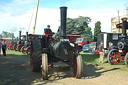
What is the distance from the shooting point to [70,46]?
489 centimetres

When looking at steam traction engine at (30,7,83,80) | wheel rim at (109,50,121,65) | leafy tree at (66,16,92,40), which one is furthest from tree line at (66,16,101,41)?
steam traction engine at (30,7,83,80)

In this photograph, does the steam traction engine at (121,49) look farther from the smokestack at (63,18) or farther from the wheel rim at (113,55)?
the smokestack at (63,18)

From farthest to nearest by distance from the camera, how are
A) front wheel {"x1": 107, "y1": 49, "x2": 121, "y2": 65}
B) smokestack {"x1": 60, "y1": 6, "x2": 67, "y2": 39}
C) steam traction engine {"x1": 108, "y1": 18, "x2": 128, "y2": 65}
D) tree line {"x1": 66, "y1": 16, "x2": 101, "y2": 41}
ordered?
tree line {"x1": 66, "y1": 16, "x2": 101, "y2": 41} < front wheel {"x1": 107, "y1": 49, "x2": 121, "y2": 65} < steam traction engine {"x1": 108, "y1": 18, "x2": 128, "y2": 65} < smokestack {"x1": 60, "y1": 6, "x2": 67, "y2": 39}

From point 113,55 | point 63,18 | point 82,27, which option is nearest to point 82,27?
point 82,27

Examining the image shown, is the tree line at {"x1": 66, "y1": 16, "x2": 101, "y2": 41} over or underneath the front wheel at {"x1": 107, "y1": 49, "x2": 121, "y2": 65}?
over

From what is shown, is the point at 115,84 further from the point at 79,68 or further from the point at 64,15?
the point at 64,15

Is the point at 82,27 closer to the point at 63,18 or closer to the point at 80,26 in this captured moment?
the point at 80,26

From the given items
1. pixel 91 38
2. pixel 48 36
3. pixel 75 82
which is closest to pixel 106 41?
pixel 48 36

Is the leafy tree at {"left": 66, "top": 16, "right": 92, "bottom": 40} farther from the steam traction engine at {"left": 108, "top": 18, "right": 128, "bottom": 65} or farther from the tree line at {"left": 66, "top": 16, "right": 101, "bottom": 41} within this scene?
the steam traction engine at {"left": 108, "top": 18, "right": 128, "bottom": 65}

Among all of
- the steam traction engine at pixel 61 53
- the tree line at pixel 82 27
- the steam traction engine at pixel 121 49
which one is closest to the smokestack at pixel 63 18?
the steam traction engine at pixel 61 53

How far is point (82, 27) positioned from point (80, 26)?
0.55 metres

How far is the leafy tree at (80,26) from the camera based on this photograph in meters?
38.3

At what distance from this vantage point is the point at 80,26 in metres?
39.2

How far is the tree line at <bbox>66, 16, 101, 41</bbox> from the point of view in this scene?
37.6 meters
